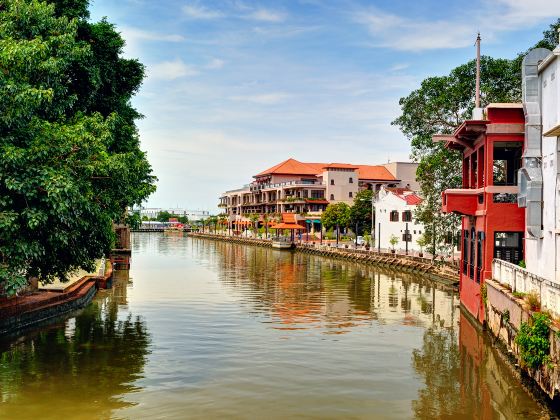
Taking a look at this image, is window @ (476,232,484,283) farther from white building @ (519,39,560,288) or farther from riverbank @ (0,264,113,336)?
riverbank @ (0,264,113,336)

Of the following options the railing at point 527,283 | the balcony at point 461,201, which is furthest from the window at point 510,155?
the railing at point 527,283

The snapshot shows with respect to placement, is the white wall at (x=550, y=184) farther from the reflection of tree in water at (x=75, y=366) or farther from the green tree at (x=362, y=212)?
the green tree at (x=362, y=212)

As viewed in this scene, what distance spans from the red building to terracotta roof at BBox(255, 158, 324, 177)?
325ft

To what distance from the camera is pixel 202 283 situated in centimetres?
4569

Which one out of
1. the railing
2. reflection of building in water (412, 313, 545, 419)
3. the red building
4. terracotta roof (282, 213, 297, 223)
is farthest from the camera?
terracotta roof (282, 213, 297, 223)

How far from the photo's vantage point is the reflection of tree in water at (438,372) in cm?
1612

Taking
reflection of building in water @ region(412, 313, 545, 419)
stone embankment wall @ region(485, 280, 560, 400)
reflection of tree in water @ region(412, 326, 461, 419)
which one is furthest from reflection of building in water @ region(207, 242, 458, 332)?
stone embankment wall @ region(485, 280, 560, 400)

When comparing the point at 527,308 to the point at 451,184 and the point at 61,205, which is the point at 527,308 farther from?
the point at 451,184

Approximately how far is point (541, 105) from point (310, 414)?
15.8 m

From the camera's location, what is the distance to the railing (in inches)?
615

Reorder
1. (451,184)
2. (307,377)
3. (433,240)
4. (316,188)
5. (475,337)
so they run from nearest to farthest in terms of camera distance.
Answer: (307,377)
(475,337)
(451,184)
(433,240)
(316,188)

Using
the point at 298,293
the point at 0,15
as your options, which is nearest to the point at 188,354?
the point at 0,15

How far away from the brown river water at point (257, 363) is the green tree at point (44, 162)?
3.30m

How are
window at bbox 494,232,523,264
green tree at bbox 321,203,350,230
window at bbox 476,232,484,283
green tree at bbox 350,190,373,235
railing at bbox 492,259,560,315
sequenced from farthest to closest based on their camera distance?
1. green tree at bbox 321,203,350,230
2. green tree at bbox 350,190,373,235
3. window at bbox 476,232,484,283
4. window at bbox 494,232,523,264
5. railing at bbox 492,259,560,315
